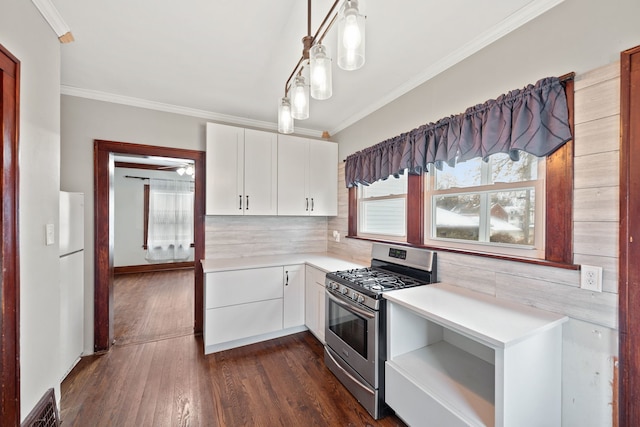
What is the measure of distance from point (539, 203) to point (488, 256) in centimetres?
43

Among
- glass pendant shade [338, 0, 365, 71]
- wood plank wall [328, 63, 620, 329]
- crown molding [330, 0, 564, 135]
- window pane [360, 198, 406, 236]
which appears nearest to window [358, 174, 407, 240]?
window pane [360, 198, 406, 236]

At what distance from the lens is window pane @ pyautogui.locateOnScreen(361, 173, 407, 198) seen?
260cm

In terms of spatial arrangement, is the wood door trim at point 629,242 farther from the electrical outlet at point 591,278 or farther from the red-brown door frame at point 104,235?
the red-brown door frame at point 104,235

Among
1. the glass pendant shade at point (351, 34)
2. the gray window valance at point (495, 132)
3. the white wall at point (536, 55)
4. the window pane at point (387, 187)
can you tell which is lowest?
the window pane at point (387, 187)

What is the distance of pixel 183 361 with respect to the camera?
2.40 metres

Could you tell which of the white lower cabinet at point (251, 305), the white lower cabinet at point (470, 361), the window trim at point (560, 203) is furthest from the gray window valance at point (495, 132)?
the white lower cabinet at point (251, 305)

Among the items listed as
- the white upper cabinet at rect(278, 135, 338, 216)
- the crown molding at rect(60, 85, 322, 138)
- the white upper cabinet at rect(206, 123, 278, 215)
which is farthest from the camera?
the white upper cabinet at rect(278, 135, 338, 216)

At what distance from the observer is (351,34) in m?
1.01

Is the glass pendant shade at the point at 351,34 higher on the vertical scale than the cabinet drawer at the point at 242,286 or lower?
higher

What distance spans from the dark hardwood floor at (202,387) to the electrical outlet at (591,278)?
1.36 meters

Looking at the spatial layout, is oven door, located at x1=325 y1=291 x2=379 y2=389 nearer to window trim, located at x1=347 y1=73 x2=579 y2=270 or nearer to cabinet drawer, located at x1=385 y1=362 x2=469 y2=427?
cabinet drawer, located at x1=385 y1=362 x2=469 y2=427

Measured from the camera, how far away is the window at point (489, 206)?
157cm

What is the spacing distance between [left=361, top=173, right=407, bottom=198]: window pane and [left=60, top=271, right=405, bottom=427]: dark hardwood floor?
1.74 m

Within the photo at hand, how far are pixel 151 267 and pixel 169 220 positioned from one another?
110cm
